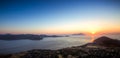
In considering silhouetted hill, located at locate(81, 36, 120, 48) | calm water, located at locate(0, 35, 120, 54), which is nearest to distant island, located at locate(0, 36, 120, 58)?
silhouetted hill, located at locate(81, 36, 120, 48)

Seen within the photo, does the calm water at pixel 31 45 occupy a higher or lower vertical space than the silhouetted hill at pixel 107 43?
lower

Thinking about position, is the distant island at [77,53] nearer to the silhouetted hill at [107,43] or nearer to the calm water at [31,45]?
the silhouetted hill at [107,43]

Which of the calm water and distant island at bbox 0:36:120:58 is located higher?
distant island at bbox 0:36:120:58

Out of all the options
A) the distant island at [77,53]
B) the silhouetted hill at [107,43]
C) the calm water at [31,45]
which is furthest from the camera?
the calm water at [31,45]

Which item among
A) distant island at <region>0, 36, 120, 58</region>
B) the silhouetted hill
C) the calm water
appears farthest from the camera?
the calm water

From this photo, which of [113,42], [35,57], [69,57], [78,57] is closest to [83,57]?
→ [78,57]

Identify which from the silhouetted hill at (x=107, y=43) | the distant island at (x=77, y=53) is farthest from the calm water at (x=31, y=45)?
the distant island at (x=77, y=53)

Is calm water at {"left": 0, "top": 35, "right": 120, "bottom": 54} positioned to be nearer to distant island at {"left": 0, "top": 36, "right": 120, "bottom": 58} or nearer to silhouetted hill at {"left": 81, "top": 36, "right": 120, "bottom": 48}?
silhouetted hill at {"left": 81, "top": 36, "right": 120, "bottom": 48}

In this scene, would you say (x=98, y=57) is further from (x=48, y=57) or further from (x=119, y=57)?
(x=48, y=57)

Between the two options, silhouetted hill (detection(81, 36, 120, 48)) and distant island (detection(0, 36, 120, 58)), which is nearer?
distant island (detection(0, 36, 120, 58))

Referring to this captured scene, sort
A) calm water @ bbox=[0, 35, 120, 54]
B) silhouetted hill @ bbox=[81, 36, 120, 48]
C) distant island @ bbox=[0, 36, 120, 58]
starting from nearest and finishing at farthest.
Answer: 1. distant island @ bbox=[0, 36, 120, 58]
2. silhouetted hill @ bbox=[81, 36, 120, 48]
3. calm water @ bbox=[0, 35, 120, 54]

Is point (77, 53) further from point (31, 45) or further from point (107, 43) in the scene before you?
point (31, 45)
